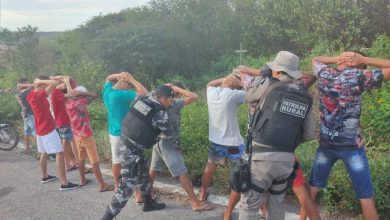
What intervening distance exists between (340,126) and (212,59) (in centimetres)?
1544

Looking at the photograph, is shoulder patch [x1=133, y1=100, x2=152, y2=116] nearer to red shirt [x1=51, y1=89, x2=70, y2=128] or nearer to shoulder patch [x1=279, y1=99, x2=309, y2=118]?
shoulder patch [x1=279, y1=99, x2=309, y2=118]

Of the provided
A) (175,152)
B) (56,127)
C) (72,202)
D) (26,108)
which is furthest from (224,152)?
(26,108)

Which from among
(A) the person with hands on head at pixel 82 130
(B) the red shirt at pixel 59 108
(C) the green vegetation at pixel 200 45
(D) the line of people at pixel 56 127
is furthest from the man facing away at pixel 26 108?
(A) the person with hands on head at pixel 82 130

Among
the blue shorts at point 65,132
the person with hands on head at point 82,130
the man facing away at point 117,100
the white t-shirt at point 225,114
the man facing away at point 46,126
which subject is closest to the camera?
the white t-shirt at point 225,114

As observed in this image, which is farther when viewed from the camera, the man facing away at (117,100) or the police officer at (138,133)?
the man facing away at (117,100)

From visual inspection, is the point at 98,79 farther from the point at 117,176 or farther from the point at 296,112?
the point at 296,112

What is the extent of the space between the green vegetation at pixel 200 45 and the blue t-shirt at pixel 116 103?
4.28 ft

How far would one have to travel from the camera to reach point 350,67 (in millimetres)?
3842

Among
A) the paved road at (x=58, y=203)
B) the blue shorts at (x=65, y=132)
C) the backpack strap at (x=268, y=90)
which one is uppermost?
the backpack strap at (x=268, y=90)

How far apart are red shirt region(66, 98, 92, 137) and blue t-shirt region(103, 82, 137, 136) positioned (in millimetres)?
744

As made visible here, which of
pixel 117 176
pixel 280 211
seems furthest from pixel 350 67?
→ pixel 117 176

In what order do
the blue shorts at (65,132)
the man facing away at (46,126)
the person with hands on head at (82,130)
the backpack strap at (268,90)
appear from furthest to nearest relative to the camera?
the blue shorts at (65,132)
the man facing away at (46,126)
the person with hands on head at (82,130)
the backpack strap at (268,90)

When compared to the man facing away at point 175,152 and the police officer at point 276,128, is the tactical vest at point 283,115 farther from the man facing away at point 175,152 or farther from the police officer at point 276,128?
the man facing away at point 175,152

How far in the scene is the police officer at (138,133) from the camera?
4.53 metres
